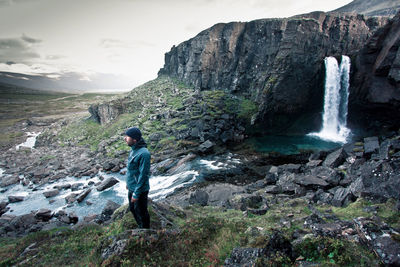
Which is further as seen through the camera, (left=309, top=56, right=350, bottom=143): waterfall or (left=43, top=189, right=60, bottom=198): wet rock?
(left=309, top=56, right=350, bottom=143): waterfall

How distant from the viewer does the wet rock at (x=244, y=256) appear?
435 cm

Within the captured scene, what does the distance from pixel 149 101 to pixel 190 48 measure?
768 inches

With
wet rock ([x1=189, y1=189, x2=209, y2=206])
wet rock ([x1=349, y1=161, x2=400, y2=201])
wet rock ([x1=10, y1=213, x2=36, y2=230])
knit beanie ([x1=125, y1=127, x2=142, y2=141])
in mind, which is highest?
knit beanie ([x1=125, y1=127, x2=142, y2=141])

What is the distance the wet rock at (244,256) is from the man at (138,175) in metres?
2.64

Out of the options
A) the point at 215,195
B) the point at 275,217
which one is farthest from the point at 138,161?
the point at 215,195

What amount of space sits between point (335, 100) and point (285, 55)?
11797 mm

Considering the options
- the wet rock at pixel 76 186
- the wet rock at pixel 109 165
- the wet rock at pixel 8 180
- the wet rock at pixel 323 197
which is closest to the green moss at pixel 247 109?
the wet rock at pixel 109 165

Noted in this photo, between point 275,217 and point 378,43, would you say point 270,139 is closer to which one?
point 378,43

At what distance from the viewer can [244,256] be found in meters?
4.51

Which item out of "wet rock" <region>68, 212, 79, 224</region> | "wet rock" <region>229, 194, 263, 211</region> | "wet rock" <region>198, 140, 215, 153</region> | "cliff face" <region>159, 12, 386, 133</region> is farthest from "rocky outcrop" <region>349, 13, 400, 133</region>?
"wet rock" <region>68, 212, 79, 224</region>

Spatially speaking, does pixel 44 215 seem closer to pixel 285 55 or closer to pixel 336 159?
pixel 336 159

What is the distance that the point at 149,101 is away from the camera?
4856 centimetres

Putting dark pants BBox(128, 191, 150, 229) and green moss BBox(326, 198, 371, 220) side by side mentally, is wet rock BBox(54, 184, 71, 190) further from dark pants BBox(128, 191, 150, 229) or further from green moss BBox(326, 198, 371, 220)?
green moss BBox(326, 198, 371, 220)

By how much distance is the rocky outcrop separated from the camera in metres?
26.9
